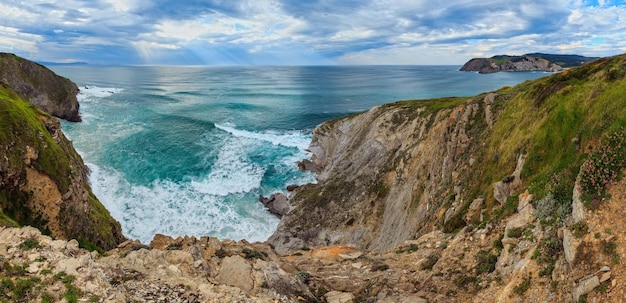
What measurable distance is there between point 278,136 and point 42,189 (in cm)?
5624

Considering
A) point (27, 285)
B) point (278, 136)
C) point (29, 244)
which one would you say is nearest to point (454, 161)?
point (27, 285)

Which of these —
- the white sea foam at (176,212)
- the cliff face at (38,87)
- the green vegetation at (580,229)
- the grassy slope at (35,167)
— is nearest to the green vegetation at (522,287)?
the green vegetation at (580,229)

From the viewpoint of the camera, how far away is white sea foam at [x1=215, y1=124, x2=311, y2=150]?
76562 mm

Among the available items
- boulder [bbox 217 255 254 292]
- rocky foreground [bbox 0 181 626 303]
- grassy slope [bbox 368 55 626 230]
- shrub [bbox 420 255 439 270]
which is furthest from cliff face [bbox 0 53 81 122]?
shrub [bbox 420 255 439 270]

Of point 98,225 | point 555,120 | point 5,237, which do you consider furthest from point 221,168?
point 555,120

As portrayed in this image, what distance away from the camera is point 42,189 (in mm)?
29734

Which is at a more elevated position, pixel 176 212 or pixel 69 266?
pixel 69 266

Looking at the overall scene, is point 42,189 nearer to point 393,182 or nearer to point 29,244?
point 29,244

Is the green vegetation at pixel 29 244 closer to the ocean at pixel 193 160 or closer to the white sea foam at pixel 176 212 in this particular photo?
the ocean at pixel 193 160

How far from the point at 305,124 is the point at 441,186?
71.3 meters

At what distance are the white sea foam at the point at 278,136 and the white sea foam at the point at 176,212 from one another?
28043mm

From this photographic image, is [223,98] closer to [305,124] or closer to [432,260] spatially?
[305,124]

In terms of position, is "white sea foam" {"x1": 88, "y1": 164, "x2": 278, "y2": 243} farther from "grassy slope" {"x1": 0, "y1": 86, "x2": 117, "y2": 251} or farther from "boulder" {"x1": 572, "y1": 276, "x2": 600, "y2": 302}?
"boulder" {"x1": 572, "y1": 276, "x2": 600, "y2": 302}

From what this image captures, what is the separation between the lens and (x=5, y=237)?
45.7ft
